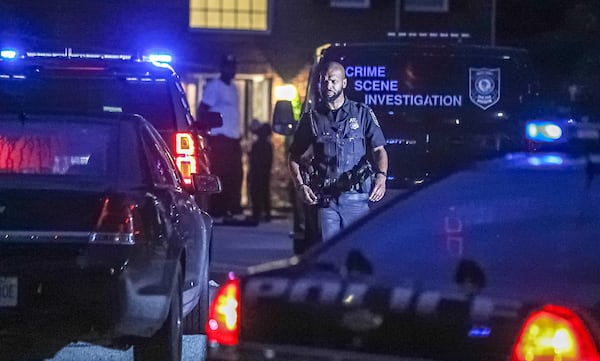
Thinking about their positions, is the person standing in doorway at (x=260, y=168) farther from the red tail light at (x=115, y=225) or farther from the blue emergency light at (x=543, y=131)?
the red tail light at (x=115, y=225)

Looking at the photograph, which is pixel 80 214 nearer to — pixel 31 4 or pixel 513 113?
pixel 513 113

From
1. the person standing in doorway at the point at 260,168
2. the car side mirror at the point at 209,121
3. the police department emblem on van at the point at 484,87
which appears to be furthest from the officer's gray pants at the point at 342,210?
the person standing in doorway at the point at 260,168

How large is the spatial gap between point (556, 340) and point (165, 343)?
10.4 feet

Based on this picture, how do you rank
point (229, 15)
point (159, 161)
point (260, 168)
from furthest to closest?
point (229, 15) → point (260, 168) → point (159, 161)

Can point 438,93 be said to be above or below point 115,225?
above

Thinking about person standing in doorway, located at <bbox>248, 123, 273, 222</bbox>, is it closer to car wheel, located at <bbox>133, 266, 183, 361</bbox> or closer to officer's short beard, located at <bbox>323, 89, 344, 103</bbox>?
officer's short beard, located at <bbox>323, 89, 344, 103</bbox>

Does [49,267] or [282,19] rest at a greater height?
[282,19]

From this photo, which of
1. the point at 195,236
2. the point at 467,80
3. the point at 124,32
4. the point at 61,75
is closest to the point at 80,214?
the point at 195,236

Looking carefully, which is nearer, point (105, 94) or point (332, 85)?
point (332, 85)

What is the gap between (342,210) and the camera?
27.7 feet

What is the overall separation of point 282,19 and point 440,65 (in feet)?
28.2

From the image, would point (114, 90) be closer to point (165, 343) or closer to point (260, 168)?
point (165, 343)

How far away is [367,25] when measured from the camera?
1928 centimetres

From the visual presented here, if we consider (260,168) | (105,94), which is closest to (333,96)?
(105,94)
